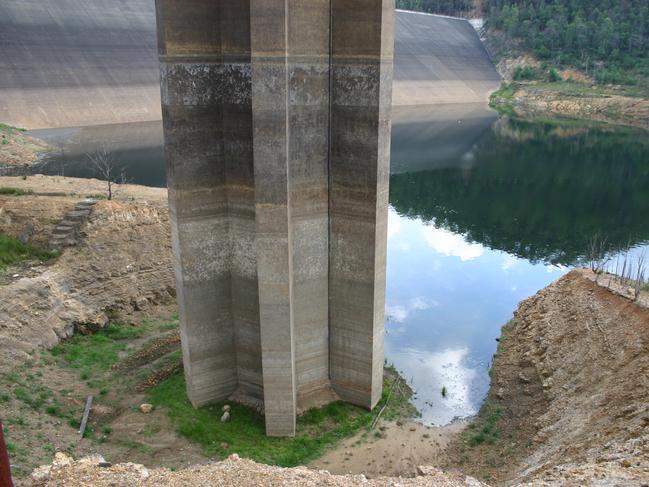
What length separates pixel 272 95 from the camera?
1377cm

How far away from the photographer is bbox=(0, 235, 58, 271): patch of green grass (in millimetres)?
20683

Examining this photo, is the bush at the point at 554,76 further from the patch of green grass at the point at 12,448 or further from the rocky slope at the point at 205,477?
the patch of green grass at the point at 12,448

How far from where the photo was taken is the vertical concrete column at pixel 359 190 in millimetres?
14539

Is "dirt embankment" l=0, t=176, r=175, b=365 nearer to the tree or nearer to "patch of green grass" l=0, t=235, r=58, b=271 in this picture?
"patch of green grass" l=0, t=235, r=58, b=271

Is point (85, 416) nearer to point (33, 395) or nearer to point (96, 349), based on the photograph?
point (33, 395)

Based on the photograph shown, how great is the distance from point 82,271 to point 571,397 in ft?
55.0

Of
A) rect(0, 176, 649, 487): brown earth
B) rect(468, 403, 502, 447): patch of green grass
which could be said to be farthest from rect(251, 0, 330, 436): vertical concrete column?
rect(468, 403, 502, 447): patch of green grass

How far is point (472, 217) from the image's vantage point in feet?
131

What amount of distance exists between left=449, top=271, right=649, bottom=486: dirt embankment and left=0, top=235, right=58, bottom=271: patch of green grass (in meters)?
15.7

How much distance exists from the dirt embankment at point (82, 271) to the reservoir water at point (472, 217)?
10.0m

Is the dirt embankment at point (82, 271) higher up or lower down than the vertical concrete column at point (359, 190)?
lower down

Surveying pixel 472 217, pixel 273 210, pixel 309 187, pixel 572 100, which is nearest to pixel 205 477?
pixel 273 210

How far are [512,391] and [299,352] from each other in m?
7.30

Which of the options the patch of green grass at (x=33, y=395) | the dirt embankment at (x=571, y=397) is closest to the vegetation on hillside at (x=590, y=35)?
the dirt embankment at (x=571, y=397)
